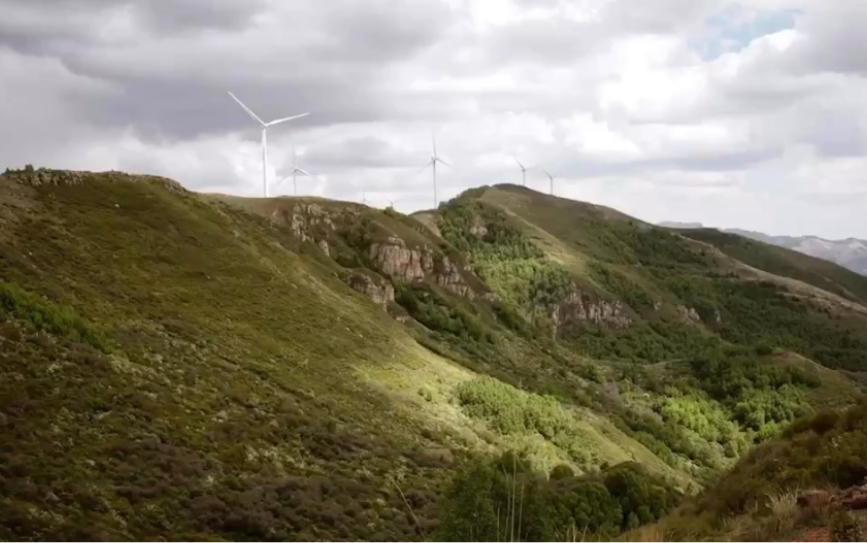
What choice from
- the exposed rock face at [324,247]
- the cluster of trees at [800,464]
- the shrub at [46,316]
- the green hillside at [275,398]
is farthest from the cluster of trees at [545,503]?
the exposed rock face at [324,247]

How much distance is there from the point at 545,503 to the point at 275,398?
A: 23.9 metres

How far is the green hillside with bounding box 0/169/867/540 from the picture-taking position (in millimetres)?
31703

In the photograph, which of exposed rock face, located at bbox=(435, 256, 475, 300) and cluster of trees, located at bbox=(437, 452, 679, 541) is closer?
cluster of trees, located at bbox=(437, 452, 679, 541)

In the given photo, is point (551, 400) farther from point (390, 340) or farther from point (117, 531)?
point (117, 531)

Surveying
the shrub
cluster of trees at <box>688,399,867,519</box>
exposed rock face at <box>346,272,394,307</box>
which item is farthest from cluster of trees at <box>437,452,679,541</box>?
exposed rock face at <box>346,272,394,307</box>

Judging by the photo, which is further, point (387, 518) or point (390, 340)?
point (390, 340)

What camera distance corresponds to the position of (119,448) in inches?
1362

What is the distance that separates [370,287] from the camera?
10106cm

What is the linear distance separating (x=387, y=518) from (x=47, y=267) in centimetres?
3216

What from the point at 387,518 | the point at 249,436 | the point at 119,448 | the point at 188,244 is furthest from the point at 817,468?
the point at 188,244

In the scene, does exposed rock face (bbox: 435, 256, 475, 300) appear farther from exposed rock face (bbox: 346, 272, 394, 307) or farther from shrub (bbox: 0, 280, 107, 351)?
shrub (bbox: 0, 280, 107, 351)

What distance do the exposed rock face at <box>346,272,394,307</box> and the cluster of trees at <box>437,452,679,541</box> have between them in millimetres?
53164

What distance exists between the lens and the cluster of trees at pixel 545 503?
26.6m

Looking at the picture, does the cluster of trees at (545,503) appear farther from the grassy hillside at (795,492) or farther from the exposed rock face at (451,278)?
the exposed rock face at (451,278)
